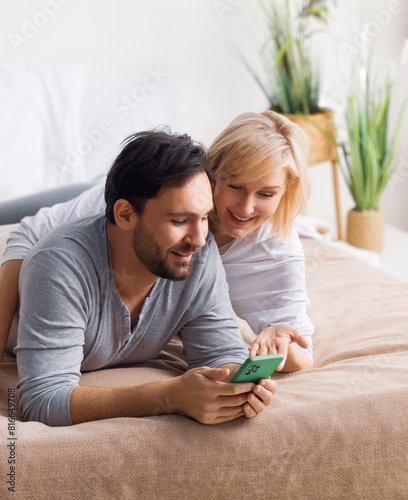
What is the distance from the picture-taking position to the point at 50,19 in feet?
9.53

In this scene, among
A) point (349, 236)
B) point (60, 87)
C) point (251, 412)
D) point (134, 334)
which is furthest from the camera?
point (349, 236)

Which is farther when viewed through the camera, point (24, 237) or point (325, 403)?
point (24, 237)

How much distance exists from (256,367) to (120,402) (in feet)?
0.94

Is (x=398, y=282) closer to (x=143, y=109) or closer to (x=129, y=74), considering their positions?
(x=143, y=109)

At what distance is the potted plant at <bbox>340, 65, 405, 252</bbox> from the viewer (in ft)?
10.2

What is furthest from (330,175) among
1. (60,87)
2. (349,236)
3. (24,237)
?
(24,237)

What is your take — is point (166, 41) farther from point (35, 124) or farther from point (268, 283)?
point (268, 283)

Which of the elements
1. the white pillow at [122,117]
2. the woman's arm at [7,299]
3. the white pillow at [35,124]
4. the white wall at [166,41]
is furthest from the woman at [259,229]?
the white wall at [166,41]

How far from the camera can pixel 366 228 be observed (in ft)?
10.9

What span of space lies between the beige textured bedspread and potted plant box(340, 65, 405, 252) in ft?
6.15

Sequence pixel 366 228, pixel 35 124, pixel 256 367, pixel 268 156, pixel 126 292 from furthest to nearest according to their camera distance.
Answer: pixel 366 228 → pixel 35 124 → pixel 268 156 → pixel 126 292 → pixel 256 367

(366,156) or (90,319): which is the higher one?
(90,319)

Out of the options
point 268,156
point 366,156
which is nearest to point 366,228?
point 366,156

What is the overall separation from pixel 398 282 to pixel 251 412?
103cm
